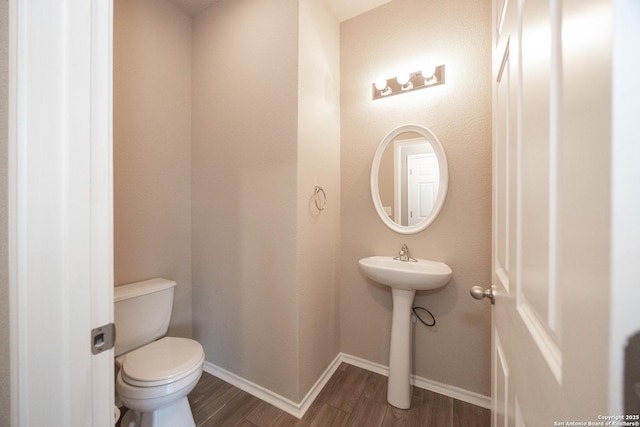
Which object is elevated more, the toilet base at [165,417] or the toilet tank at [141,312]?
the toilet tank at [141,312]

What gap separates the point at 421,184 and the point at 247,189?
1.23 meters

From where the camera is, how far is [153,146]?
1658mm

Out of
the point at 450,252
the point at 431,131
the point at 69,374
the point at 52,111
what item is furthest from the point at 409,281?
the point at 52,111

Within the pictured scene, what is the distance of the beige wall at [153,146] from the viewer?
149 centimetres

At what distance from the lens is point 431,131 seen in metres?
1.58

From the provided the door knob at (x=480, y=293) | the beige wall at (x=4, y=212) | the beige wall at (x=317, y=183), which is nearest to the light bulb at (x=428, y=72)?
the beige wall at (x=317, y=183)

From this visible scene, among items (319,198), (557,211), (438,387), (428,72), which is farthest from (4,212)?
(438,387)

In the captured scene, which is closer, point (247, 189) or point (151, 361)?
point (151, 361)

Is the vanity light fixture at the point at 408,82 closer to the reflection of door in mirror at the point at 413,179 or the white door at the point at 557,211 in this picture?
the reflection of door in mirror at the point at 413,179

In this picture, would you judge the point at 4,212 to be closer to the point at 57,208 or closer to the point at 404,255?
the point at 57,208

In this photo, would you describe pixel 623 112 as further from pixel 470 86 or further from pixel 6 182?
pixel 470 86

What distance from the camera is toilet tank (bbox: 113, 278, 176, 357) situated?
132 centimetres

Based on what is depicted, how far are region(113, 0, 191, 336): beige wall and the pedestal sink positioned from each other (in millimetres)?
1498

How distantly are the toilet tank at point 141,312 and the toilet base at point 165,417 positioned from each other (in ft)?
1.16
